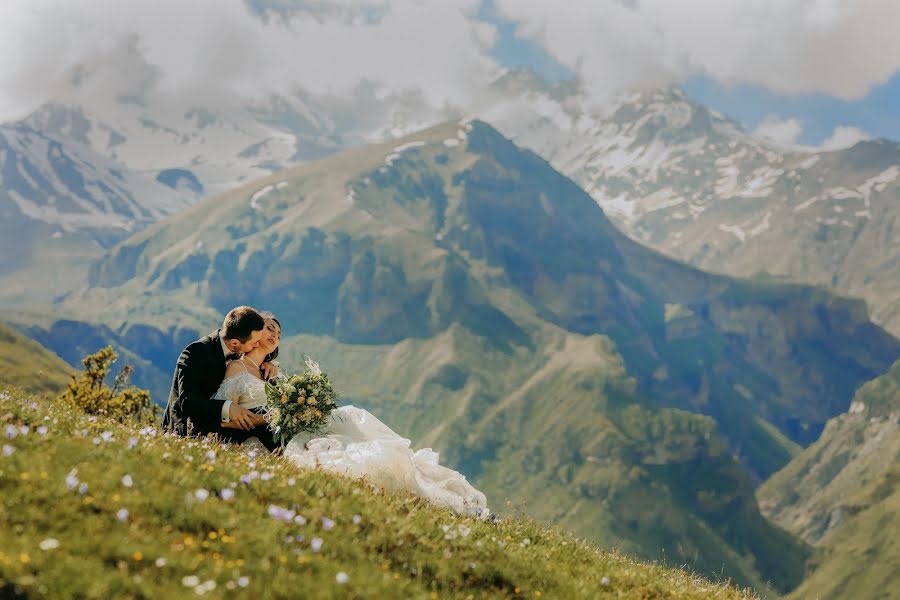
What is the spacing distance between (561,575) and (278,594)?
5.26m

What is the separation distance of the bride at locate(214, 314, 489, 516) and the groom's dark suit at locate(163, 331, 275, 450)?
A: 0.32 metres

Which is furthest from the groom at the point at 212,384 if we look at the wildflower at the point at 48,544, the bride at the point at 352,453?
the wildflower at the point at 48,544

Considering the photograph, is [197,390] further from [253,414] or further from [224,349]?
[253,414]

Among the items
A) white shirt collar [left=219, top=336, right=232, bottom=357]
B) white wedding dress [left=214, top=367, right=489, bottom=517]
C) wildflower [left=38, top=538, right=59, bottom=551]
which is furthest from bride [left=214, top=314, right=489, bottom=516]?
wildflower [left=38, top=538, right=59, bottom=551]

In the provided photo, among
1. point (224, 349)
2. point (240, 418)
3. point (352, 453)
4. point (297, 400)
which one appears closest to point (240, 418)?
point (240, 418)

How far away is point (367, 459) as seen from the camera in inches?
694

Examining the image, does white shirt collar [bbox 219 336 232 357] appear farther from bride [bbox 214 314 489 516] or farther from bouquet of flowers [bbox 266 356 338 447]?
bouquet of flowers [bbox 266 356 338 447]

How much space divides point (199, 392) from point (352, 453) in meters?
3.53

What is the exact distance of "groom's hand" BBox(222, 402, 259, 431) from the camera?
17.6m

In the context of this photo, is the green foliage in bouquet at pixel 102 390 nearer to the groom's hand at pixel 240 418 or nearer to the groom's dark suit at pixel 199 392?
the groom's dark suit at pixel 199 392

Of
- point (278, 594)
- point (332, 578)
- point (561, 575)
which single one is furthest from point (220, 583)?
point (561, 575)

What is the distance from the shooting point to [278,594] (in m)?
9.21

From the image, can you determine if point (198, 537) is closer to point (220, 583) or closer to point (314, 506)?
point (220, 583)

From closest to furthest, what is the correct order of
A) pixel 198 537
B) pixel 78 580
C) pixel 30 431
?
pixel 78 580
pixel 198 537
pixel 30 431
